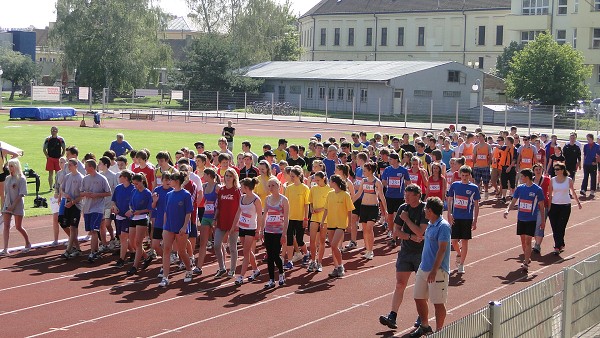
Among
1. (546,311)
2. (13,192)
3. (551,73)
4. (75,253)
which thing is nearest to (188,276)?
(75,253)

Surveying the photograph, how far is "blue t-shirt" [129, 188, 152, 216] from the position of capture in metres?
14.9

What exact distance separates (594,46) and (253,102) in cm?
3048

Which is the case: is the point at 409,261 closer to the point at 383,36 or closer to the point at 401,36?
the point at 401,36

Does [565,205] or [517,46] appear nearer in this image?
[565,205]

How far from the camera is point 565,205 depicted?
17703mm

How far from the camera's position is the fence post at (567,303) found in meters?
9.95

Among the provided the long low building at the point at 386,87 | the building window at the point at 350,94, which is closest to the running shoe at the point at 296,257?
the long low building at the point at 386,87

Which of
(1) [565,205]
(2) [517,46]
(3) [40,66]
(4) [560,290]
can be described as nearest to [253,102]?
(2) [517,46]

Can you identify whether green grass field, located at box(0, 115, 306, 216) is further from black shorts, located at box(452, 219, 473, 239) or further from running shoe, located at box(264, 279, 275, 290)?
black shorts, located at box(452, 219, 473, 239)

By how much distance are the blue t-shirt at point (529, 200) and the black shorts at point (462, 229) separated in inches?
39.2

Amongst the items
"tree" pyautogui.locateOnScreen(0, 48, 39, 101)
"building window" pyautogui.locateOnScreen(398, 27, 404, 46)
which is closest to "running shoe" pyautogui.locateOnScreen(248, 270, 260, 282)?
"building window" pyautogui.locateOnScreen(398, 27, 404, 46)

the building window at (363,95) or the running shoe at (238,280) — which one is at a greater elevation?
the building window at (363,95)

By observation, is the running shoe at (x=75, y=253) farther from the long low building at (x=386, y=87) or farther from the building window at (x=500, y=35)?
the building window at (x=500, y=35)

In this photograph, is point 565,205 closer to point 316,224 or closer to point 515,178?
point 316,224
